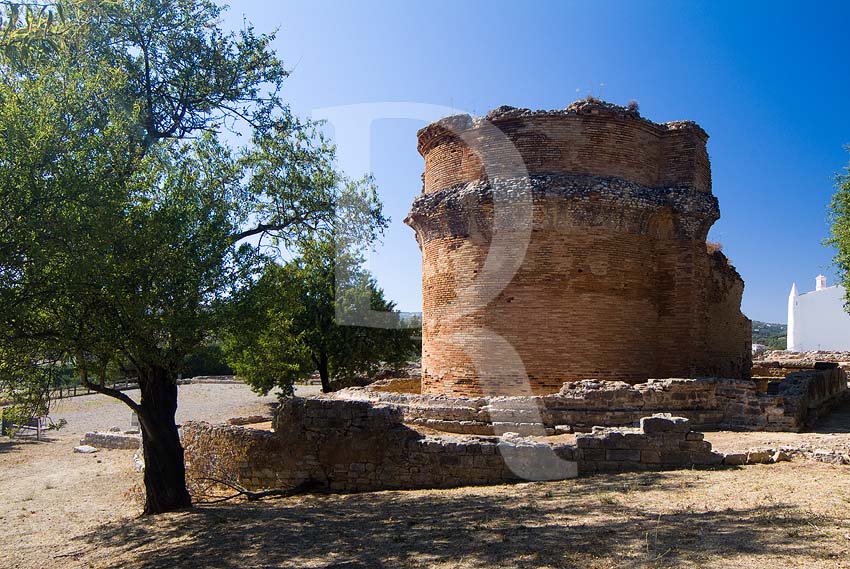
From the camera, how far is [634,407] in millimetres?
13164

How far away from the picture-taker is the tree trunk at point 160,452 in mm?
9805

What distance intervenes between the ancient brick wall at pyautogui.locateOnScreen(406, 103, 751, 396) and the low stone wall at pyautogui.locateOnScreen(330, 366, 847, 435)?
5.17 ft

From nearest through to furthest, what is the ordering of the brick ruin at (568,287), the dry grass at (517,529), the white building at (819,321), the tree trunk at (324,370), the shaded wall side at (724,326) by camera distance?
1. the dry grass at (517,529)
2. the brick ruin at (568,287)
3. the shaded wall side at (724,326)
4. the tree trunk at (324,370)
5. the white building at (819,321)

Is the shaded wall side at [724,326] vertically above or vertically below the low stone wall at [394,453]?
above

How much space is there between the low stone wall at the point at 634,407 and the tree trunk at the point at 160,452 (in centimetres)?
420

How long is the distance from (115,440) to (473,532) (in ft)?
51.3

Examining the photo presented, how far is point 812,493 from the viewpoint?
6.93m

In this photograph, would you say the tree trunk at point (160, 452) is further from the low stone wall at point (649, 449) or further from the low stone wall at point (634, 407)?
the low stone wall at point (649, 449)

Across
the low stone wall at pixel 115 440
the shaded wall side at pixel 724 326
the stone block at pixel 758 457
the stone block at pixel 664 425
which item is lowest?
the low stone wall at pixel 115 440

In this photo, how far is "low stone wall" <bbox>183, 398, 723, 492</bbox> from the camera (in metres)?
9.13

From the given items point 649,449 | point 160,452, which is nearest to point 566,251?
point 649,449

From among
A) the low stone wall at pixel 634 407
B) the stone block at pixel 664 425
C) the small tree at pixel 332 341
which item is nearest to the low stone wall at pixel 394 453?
the stone block at pixel 664 425

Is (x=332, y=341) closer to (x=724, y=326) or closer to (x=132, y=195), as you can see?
(x=724, y=326)

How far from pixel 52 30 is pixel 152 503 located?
7.07m
